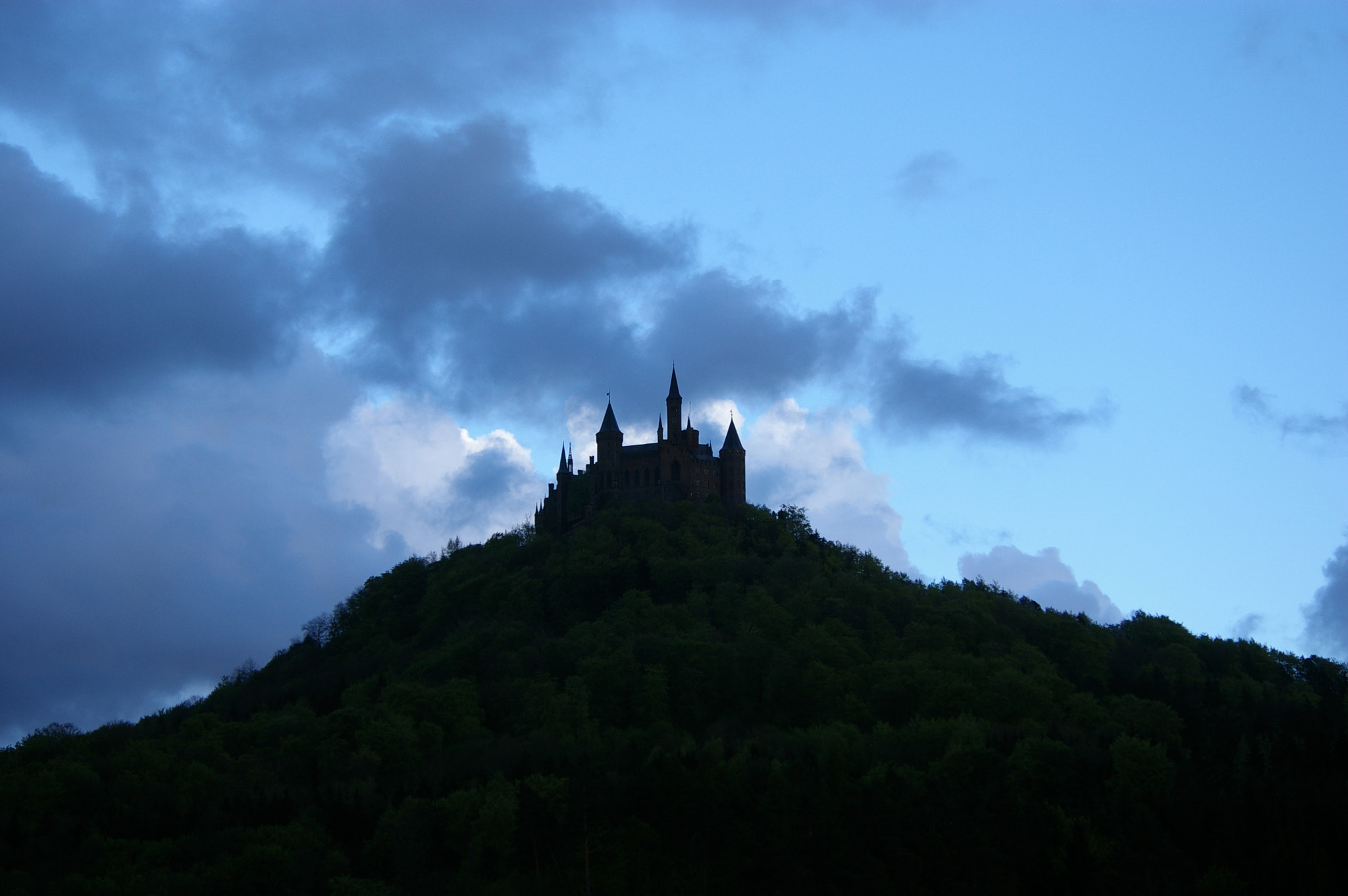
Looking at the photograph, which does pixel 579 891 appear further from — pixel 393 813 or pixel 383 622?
pixel 383 622

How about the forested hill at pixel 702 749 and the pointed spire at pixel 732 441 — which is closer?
the forested hill at pixel 702 749

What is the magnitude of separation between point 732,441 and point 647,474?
11022 millimetres

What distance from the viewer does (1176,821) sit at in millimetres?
73500

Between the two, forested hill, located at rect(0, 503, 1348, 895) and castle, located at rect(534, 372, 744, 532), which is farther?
castle, located at rect(534, 372, 744, 532)

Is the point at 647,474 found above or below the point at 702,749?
above

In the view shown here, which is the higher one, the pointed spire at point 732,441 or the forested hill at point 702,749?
A: the pointed spire at point 732,441

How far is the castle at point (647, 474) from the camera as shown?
150375mm

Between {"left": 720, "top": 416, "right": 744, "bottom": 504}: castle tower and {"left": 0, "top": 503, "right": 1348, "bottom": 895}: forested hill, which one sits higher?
{"left": 720, "top": 416, "right": 744, "bottom": 504}: castle tower

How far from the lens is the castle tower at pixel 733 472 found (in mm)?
153750

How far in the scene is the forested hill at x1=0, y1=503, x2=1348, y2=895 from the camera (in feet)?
230

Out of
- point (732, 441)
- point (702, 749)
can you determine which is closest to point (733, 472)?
point (732, 441)

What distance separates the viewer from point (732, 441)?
511 feet

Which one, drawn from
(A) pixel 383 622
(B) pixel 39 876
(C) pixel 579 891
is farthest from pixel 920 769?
(A) pixel 383 622

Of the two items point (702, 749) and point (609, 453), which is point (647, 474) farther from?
point (702, 749)
